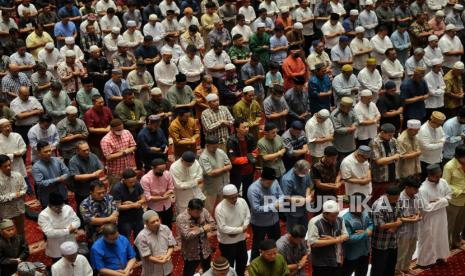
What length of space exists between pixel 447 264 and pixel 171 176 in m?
4.18

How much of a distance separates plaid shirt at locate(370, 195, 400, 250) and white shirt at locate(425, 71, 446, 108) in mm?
4567

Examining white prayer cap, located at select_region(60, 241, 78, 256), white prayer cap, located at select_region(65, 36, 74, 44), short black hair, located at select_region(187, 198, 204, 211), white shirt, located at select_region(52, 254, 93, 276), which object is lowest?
white shirt, located at select_region(52, 254, 93, 276)

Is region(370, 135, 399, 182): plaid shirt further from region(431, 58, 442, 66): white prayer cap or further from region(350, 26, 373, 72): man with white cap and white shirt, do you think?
region(350, 26, 373, 72): man with white cap and white shirt

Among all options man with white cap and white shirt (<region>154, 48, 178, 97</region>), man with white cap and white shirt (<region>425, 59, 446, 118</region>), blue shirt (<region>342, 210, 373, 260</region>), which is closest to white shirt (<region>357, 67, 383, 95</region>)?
man with white cap and white shirt (<region>425, 59, 446, 118</region>)

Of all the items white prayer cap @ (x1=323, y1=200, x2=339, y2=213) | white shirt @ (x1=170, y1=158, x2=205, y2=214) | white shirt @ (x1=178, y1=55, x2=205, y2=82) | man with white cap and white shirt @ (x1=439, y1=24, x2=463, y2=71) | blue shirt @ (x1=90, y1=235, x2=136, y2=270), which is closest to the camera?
blue shirt @ (x1=90, y1=235, x2=136, y2=270)

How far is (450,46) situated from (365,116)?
412 centimetres

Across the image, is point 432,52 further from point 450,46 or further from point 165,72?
point 165,72

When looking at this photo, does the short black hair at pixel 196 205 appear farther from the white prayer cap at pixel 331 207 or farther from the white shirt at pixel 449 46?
the white shirt at pixel 449 46

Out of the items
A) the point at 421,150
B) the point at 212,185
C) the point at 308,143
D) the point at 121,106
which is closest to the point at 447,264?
the point at 421,150

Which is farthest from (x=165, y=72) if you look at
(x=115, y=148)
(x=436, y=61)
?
(x=436, y=61)

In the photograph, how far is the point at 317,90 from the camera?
1409 centimetres

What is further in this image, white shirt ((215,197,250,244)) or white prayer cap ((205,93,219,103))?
white prayer cap ((205,93,219,103))

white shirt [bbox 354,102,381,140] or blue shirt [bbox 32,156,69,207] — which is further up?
white shirt [bbox 354,102,381,140]

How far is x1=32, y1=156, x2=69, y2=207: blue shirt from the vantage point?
35.8ft
